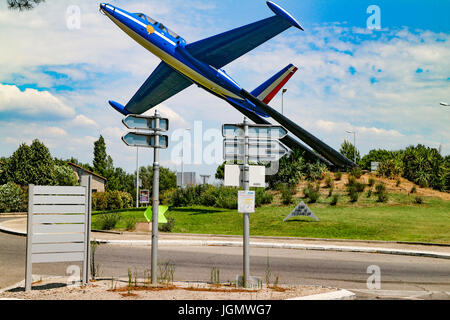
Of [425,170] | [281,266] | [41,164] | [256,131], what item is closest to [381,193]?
[425,170]

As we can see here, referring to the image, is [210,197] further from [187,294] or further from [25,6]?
[187,294]

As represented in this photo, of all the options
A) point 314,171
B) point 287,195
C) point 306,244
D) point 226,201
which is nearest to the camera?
point 306,244

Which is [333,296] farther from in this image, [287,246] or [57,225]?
[287,246]

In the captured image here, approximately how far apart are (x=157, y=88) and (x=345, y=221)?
576 inches

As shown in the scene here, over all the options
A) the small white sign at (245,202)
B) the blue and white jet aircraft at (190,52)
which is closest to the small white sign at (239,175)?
the small white sign at (245,202)

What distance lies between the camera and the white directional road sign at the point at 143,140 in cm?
811

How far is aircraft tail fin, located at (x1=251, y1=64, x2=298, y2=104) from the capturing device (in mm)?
30750

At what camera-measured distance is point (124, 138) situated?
8.03 meters

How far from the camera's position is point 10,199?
41.1m

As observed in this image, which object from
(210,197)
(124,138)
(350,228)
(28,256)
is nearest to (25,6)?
(124,138)

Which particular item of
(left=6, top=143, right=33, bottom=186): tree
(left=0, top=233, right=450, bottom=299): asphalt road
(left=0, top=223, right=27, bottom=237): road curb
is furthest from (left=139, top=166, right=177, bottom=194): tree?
(left=0, top=233, right=450, bottom=299): asphalt road

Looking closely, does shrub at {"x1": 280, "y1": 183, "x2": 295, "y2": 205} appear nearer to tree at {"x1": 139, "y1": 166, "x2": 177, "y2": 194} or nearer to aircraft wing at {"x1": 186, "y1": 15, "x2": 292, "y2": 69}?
aircraft wing at {"x1": 186, "y1": 15, "x2": 292, "y2": 69}

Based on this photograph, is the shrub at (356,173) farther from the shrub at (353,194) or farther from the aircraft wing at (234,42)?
the aircraft wing at (234,42)

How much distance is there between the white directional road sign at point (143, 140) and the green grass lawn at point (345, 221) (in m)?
12.5
